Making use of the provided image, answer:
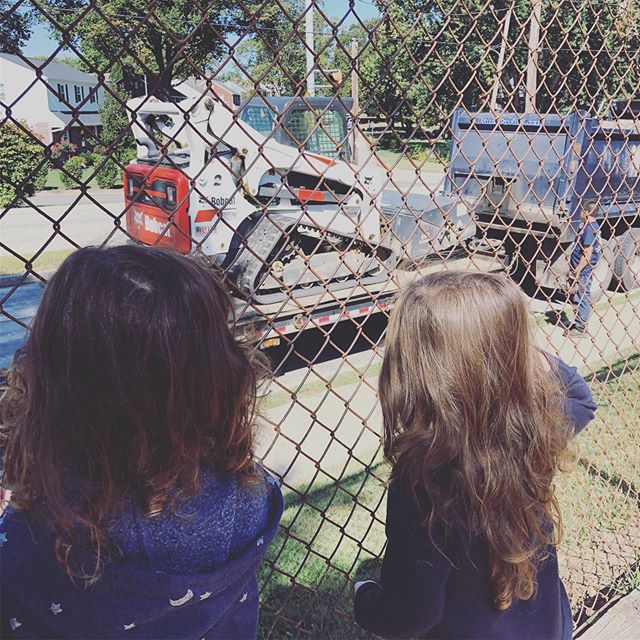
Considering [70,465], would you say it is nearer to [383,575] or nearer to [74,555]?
[74,555]

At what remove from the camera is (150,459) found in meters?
1.12

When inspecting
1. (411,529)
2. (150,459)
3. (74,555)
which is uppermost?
(150,459)

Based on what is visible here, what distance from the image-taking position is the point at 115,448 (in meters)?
1.09

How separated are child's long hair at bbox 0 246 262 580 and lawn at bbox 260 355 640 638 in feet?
4.00

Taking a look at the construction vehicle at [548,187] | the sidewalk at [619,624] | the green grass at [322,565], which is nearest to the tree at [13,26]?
the green grass at [322,565]

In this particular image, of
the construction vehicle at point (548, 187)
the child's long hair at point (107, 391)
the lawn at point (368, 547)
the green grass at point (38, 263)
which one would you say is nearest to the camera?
the child's long hair at point (107, 391)

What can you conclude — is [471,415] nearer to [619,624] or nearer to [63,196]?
[619,624]

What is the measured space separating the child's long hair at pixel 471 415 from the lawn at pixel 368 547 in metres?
0.85

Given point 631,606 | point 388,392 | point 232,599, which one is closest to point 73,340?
point 232,599

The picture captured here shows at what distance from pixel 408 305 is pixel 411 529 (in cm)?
49

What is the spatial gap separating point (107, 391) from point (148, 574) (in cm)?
32

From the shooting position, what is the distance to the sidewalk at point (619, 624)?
2.53 m

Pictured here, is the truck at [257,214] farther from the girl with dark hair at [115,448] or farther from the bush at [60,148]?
the girl with dark hair at [115,448]

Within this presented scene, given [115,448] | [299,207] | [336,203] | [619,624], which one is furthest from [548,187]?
[115,448]
